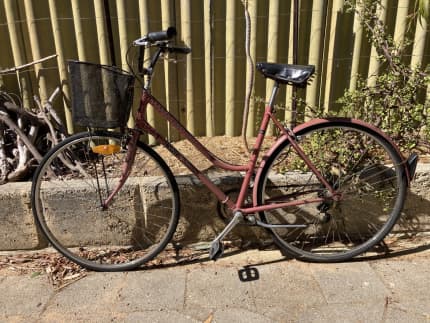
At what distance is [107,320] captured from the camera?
2574mm

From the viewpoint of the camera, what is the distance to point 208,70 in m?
3.81

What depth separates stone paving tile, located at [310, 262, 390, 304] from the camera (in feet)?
8.89

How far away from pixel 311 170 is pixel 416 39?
1896 millimetres

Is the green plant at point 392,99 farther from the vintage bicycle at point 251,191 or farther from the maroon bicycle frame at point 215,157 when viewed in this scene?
the maroon bicycle frame at point 215,157

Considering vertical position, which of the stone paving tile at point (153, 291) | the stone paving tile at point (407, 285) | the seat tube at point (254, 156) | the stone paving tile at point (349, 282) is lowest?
the stone paving tile at point (153, 291)

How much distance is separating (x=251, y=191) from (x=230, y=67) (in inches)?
54.0

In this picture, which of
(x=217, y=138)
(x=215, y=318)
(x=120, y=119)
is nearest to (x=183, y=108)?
(x=217, y=138)

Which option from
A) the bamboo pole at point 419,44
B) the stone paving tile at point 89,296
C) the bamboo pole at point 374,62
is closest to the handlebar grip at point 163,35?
the stone paving tile at point 89,296

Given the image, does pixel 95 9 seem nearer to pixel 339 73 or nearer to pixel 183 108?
pixel 183 108

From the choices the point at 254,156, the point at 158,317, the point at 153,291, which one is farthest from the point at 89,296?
the point at 254,156

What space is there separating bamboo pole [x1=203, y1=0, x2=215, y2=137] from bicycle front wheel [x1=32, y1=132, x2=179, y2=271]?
100cm

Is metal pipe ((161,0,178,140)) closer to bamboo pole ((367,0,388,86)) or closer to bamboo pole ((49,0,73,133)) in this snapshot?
bamboo pole ((49,0,73,133))

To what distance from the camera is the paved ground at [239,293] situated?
102 inches

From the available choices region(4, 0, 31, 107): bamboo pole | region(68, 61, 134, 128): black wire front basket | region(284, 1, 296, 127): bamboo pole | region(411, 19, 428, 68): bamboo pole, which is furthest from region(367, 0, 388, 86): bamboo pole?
region(4, 0, 31, 107): bamboo pole
